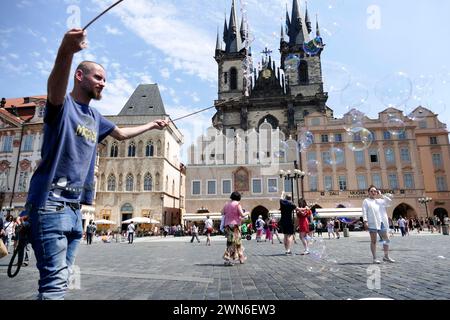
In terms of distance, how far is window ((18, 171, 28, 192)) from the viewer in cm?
3189

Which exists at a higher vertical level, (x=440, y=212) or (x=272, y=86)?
(x=272, y=86)

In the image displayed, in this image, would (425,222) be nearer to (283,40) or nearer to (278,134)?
(278,134)

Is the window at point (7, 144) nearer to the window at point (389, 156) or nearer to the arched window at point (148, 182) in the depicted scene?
the arched window at point (148, 182)

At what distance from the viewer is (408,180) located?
115 ft

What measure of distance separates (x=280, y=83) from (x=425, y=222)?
30.6m

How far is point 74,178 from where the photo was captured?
6.70ft

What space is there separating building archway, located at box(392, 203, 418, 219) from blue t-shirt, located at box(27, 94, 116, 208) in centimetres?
3930

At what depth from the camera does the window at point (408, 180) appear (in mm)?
34906

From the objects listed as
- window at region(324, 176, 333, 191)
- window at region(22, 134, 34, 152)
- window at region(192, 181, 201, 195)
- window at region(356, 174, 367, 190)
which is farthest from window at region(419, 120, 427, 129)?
window at region(22, 134, 34, 152)

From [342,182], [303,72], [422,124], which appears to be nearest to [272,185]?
[342,182]

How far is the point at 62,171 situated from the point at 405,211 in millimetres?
41000

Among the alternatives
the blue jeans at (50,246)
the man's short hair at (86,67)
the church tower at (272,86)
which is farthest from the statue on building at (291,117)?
the blue jeans at (50,246)

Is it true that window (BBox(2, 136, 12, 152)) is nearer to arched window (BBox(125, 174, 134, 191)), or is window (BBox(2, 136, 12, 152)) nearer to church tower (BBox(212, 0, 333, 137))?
arched window (BBox(125, 174, 134, 191))

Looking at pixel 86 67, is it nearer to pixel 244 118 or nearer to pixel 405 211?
pixel 405 211
